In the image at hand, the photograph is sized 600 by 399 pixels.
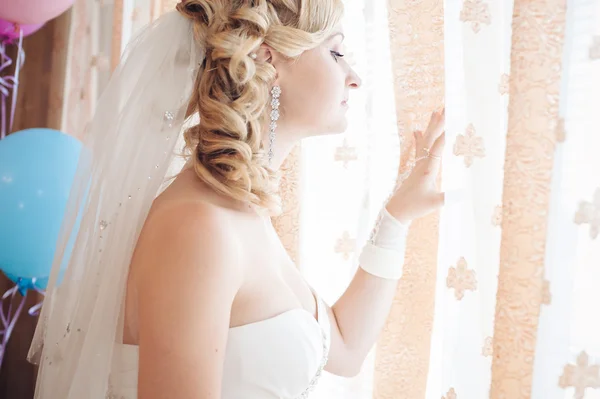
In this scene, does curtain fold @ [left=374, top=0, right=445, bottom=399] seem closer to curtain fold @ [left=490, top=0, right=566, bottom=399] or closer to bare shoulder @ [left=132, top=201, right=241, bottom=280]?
curtain fold @ [left=490, top=0, right=566, bottom=399]

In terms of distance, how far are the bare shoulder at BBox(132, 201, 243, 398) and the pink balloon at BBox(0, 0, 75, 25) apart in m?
1.37

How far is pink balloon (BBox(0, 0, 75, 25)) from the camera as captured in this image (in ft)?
6.67

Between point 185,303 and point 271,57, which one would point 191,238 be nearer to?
point 185,303

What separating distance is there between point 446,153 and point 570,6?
351mm

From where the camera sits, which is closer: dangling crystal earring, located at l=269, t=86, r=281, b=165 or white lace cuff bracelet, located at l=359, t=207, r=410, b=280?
dangling crystal earring, located at l=269, t=86, r=281, b=165

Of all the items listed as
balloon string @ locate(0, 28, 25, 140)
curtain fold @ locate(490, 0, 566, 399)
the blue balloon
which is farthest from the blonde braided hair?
balloon string @ locate(0, 28, 25, 140)

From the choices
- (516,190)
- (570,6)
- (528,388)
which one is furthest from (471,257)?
(570,6)

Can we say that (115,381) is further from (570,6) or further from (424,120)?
(570,6)

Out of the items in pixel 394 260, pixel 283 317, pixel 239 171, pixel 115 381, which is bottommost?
pixel 115 381

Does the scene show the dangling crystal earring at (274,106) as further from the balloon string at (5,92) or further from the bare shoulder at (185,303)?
the balloon string at (5,92)

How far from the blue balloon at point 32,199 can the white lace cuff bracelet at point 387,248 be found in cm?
105

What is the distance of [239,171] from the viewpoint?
1157 millimetres

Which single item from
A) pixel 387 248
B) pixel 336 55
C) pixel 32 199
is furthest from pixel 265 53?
pixel 32 199

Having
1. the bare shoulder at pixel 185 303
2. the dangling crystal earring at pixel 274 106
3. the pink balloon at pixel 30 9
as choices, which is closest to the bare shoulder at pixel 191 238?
the bare shoulder at pixel 185 303
